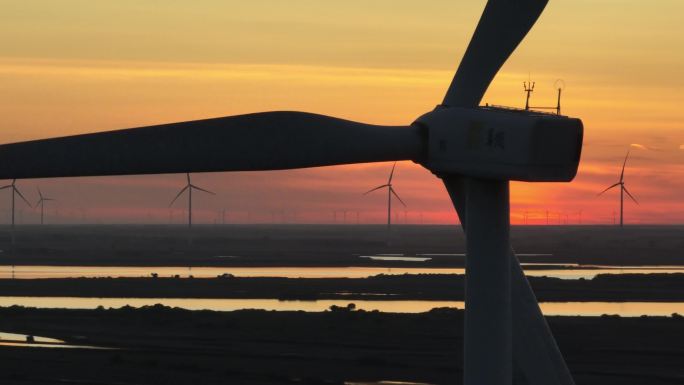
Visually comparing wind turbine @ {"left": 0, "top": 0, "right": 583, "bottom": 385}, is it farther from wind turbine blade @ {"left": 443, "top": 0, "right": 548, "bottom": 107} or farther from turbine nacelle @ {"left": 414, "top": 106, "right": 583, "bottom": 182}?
wind turbine blade @ {"left": 443, "top": 0, "right": 548, "bottom": 107}

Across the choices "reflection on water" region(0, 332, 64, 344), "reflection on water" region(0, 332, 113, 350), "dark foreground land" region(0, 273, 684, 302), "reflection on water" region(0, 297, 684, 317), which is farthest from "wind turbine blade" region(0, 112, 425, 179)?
"dark foreground land" region(0, 273, 684, 302)

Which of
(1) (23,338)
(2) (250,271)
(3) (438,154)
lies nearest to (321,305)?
(1) (23,338)

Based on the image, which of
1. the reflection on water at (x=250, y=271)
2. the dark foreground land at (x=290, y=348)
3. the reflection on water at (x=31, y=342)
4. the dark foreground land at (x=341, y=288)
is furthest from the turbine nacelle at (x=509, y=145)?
the reflection on water at (x=250, y=271)

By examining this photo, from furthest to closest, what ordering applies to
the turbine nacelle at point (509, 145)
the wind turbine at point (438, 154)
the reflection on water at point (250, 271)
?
1. the reflection on water at point (250, 271)
2. the wind turbine at point (438, 154)
3. the turbine nacelle at point (509, 145)

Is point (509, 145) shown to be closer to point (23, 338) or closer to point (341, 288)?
point (23, 338)

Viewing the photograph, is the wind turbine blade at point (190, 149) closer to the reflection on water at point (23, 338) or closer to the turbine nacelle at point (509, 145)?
the turbine nacelle at point (509, 145)

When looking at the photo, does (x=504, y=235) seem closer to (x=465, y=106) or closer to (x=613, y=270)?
(x=465, y=106)
